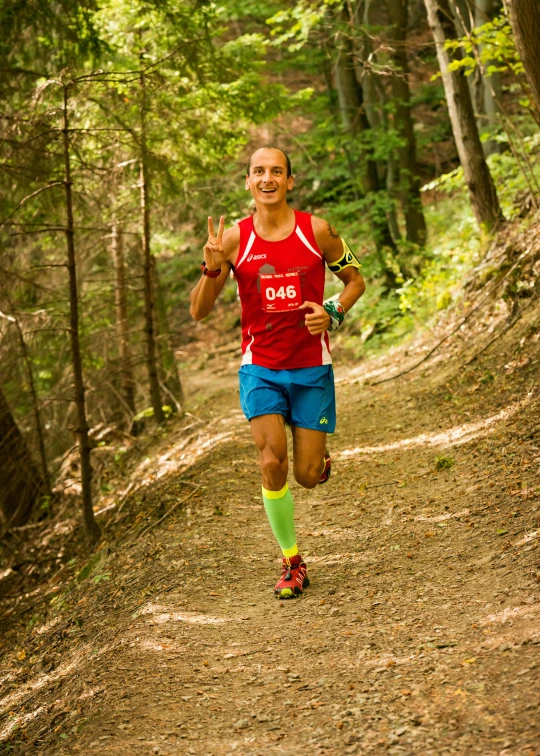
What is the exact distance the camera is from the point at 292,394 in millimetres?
4660

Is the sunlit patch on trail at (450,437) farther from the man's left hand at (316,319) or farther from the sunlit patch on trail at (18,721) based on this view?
the sunlit patch on trail at (18,721)

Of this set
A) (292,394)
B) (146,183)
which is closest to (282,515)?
(292,394)

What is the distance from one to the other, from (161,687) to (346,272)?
254 centimetres

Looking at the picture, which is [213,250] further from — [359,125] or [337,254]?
[359,125]

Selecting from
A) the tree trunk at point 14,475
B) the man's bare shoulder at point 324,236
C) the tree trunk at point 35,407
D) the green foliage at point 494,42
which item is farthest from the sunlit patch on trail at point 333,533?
the green foliage at point 494,42

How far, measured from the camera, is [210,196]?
14719mm

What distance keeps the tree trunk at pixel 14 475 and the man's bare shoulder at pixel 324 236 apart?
19.5 feet

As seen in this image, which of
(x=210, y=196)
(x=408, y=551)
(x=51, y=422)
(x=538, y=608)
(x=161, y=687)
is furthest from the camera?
(x=210, y=196)

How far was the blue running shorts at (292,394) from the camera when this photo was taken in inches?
181

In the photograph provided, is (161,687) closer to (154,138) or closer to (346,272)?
(346,272)

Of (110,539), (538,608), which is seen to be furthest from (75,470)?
Result: (538,608)

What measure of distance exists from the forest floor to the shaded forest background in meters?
1.43

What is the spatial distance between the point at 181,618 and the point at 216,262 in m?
2.12

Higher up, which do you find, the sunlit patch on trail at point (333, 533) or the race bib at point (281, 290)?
the race bib at point (281, 290)
